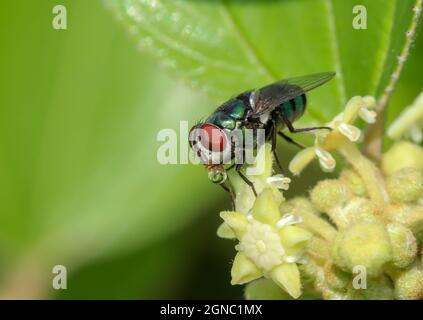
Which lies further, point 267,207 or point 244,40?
point 244,40

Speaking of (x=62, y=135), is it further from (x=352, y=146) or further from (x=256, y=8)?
(x=352, y=146)

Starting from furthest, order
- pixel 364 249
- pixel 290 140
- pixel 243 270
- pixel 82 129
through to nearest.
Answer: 1. pixel 82 129
2. pixel 290 140
3. pixel 243 270
4. pixel 364 249

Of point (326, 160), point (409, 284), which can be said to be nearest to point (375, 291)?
point (409, 284)

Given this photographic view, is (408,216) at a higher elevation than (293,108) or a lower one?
lower

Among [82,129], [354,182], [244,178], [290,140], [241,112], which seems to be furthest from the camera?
[82,129]

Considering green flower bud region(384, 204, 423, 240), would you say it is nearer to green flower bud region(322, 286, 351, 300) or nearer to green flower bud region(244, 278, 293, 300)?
green flower bud region(322, 286, 351, 300)

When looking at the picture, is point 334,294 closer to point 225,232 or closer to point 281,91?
Answer: point 225,232

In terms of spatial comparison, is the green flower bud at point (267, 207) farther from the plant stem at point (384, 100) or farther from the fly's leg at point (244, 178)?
the plant stem at point (384, 100)

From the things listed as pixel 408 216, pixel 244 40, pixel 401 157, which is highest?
pixel 244 40

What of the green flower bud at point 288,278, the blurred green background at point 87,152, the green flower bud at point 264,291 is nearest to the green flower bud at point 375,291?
the green flower bud at point 288,278
